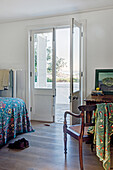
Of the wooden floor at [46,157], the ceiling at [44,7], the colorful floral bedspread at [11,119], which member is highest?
the ceiling at [44,7]

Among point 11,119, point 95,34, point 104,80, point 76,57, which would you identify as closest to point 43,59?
point 76,57

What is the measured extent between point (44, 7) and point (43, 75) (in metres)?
1.64

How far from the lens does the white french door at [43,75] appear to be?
14.3ft

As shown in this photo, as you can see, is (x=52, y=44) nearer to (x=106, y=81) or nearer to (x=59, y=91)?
(x=106, y=81)

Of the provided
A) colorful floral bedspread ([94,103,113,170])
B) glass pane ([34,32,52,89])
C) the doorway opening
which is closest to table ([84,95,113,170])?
colorful floral bedspread ([94,103,113,170])

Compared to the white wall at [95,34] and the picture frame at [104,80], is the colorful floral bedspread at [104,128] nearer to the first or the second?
the picture frame at [104,80]

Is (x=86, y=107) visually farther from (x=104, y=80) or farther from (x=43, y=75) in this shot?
(x=43, y=75)

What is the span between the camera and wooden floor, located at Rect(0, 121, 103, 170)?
2232 millimetres

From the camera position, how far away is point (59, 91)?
7.43 m

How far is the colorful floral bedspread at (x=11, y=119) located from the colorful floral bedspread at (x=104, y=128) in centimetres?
163

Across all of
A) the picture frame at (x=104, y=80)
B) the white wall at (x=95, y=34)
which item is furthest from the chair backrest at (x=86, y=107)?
the white wall at (x=95, y=34)

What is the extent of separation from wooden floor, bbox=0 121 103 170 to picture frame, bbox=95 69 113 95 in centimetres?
132

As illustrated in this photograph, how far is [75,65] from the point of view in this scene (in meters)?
3.41

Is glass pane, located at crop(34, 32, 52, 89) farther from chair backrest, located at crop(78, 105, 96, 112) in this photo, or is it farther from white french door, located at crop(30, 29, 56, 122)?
chair backrest, located at crop(78, 105, 96, 112)
